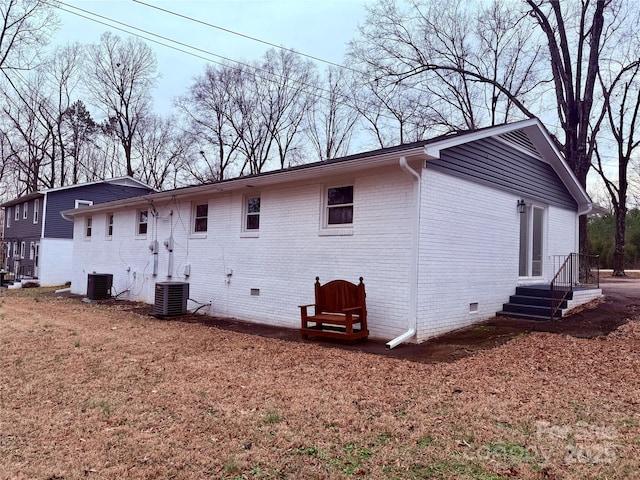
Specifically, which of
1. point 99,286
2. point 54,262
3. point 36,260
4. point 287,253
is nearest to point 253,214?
point 287,253

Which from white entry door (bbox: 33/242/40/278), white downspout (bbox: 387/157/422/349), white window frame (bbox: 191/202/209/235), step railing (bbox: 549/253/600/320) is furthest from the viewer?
white entry door (bbox: 33/242/40/278)

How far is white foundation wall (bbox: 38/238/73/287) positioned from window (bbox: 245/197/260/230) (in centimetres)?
1723

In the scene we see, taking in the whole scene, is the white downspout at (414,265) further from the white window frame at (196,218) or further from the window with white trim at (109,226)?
the window with white trim at (109,226)

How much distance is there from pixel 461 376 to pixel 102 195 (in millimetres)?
Result: 24459

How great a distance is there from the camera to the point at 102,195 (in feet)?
82.5

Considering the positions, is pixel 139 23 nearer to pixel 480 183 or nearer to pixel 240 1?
pixel 240 1

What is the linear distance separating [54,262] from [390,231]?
21838 millimetres

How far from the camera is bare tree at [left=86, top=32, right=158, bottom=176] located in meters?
30.3


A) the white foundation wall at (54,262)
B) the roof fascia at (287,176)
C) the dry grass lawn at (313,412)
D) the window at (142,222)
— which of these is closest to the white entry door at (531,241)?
the dry grass lawn at (313,412)

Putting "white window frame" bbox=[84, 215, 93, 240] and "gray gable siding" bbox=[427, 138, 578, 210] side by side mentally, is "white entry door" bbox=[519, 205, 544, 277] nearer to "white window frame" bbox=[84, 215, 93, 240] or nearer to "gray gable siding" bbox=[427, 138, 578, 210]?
"gray gable siding" bbox=[427, 138, 578, 210]

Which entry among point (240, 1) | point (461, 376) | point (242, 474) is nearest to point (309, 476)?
point (242, 474)

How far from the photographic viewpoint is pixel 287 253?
946 cm

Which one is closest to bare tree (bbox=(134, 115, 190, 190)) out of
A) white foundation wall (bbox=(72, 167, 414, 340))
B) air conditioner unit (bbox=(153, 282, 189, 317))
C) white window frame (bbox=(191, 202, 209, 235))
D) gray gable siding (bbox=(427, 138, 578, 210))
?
white foundation wall (bbox=(72, 167, 414, 340))

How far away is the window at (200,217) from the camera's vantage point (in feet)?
39.2
